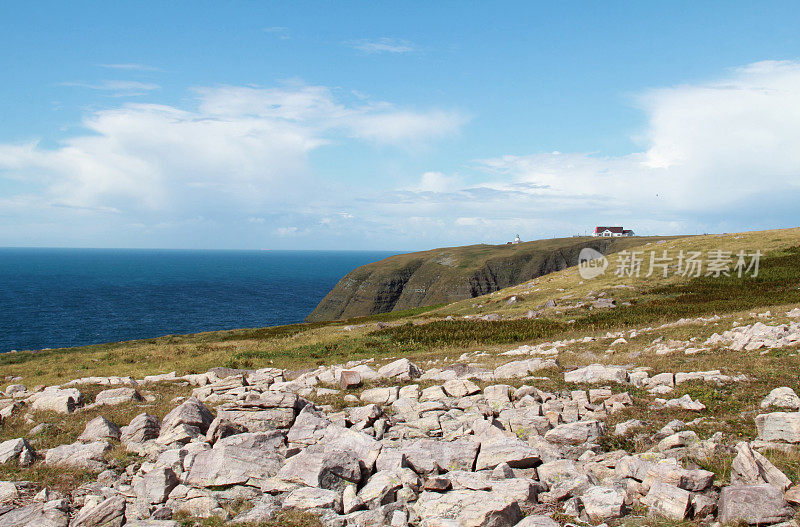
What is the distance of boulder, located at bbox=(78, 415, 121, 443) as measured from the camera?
50.4 feet

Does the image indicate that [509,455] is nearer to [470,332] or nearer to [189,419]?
[189,419]

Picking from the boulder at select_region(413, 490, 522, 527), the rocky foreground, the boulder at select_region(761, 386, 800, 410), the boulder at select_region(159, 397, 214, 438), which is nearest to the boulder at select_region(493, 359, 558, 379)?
the rocky foreground

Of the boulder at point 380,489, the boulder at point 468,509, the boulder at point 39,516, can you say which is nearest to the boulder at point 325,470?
the boulder at point 380,489

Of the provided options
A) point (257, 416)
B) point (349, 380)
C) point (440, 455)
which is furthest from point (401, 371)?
point (440, 455)

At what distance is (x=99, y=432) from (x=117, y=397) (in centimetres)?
632

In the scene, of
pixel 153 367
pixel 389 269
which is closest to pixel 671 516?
pixel 153 367

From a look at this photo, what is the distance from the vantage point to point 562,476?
405 inches

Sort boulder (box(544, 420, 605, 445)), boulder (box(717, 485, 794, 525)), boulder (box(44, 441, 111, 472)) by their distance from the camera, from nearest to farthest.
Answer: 1. boulder (box(717, 485, 794, 525))
2. boulder (box(544, 420, 605, 445))
3. boulder (box(44, 441, 111, 472))

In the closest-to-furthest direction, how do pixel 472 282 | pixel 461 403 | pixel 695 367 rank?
pixel 461 403
pixel 695 367
pixel 472 282

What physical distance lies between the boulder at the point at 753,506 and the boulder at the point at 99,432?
1733cm

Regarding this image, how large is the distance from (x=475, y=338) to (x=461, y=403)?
21632mm

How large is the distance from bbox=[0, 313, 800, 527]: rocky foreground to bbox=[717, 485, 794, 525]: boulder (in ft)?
0.09

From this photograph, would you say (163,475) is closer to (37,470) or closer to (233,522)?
(233,522)

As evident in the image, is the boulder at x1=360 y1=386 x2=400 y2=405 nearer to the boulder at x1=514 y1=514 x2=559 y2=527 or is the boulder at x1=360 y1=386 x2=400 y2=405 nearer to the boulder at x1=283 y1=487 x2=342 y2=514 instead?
the boulder at x1=283 y1=487 x2=342 y2=514
